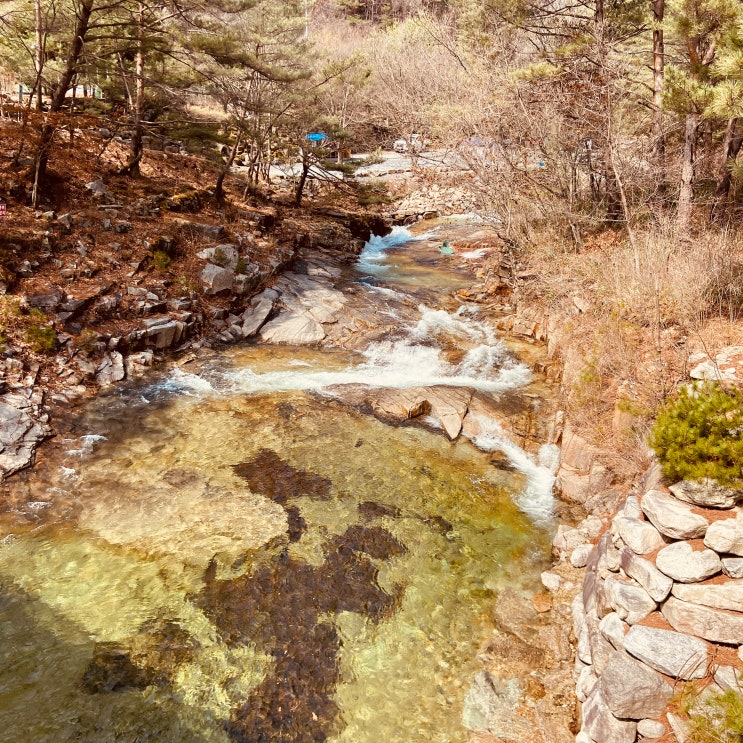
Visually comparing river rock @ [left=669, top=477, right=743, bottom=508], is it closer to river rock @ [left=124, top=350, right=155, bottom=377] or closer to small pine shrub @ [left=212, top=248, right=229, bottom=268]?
river rock @ [left=124, top=350, right=155, bottom=377]

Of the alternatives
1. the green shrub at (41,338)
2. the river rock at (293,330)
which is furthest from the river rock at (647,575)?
the green shrub at (41,338)

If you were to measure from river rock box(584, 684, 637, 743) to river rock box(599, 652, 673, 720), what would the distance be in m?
0.05

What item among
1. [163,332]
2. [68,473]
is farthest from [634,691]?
[163,332]

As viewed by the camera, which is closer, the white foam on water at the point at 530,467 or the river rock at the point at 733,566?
the river rock at the point at 733,566

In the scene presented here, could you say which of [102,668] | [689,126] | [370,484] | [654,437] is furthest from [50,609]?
[689,126]

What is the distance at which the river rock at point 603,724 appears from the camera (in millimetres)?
3918

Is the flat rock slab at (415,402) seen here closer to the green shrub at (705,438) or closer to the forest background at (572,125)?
the forest background at (572,125)

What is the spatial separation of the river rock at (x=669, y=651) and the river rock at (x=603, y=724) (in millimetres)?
489

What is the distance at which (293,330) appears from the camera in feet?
40.6

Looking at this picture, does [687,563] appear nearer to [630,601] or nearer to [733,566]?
[733,566]

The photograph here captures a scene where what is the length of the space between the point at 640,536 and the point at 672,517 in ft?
1.32

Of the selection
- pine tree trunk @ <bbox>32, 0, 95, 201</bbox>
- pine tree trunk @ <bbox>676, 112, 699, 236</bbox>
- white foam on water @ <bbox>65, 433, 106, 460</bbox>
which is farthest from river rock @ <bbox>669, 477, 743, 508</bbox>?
pine tree trunk @ <bbox>32, 0, 95, 201</bbox>

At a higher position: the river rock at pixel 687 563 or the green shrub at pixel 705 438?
the green shrub at pixel 705 438

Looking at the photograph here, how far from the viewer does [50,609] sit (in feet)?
17.3
